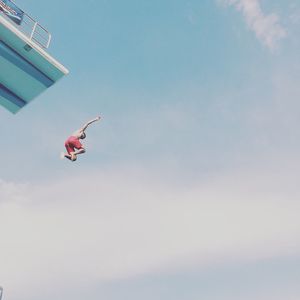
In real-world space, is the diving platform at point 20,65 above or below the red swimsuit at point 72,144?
above

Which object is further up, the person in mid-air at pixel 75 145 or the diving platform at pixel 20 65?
the diving platform at pixel 20 65

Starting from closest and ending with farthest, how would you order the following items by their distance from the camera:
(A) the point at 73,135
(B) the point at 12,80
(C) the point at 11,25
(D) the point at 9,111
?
1. (A) the point at 73,135
2. (C) the point at 11,25
3. (B) the point at 12,80
4. (D) the point at 9,111

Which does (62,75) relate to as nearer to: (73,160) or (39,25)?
(39,25)

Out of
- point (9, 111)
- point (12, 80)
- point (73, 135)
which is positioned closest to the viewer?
point (73, 135)

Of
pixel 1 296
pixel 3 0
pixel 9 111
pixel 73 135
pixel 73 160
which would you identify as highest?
pixel 3 0

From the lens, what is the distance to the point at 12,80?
18312mm

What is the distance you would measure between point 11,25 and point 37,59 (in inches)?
72.9

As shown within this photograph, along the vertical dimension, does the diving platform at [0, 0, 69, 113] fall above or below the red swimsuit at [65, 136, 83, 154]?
above

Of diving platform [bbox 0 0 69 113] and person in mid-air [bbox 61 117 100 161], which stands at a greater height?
diving platform [bbox 0 0 69 113]

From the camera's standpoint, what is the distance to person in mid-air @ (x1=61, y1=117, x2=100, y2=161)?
545 inches

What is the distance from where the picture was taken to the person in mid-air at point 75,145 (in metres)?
13.9

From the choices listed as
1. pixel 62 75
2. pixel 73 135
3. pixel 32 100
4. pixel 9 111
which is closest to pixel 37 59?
pixel 62 75

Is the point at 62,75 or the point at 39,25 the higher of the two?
the point at 39,25

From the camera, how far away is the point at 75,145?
1389 cm
